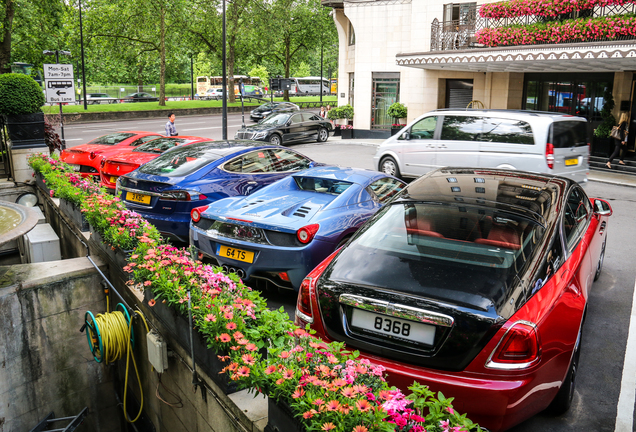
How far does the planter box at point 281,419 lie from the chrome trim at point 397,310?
1.03 m

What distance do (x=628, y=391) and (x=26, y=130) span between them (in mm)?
11725

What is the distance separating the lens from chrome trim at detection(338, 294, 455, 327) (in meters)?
3.36

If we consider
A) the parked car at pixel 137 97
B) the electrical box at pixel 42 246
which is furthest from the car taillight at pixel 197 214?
the parked car at pixel 137 97

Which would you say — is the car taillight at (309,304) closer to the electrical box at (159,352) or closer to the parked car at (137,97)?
the electrical box at (159,352)

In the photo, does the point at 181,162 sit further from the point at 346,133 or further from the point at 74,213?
the point at 346,133

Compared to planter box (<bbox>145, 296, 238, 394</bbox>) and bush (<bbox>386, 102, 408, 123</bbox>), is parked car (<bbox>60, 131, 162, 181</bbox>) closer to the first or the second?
planter box (<bbox>145, 296, 238, 394</bbox>)

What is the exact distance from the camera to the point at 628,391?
4426mm

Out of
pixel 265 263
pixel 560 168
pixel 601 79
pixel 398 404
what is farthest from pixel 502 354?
pixel 601 79

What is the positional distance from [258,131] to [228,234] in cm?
1765

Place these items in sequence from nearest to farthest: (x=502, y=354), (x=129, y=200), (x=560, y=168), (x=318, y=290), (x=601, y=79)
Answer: (x=502, y=354)
(x=318, y=290)
(x=129, y=200)
(x=560, y=168)
(x=601, y=79)

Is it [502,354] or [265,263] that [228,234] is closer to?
[265,263]

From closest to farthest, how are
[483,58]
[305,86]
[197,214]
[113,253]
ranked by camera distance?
[113,253] < [197,214] < [483,58] < [305,86]

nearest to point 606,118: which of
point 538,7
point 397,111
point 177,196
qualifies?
point 538,7

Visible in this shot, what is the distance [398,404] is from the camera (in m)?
2.45
